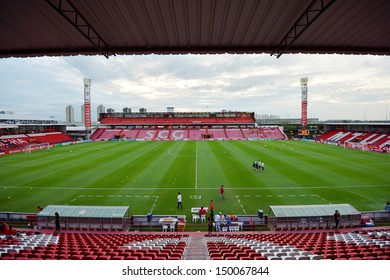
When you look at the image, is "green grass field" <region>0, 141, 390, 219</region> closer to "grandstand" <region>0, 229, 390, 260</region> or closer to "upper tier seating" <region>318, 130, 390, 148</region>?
"grandstand" <region>0, 229, 390, 260</region>

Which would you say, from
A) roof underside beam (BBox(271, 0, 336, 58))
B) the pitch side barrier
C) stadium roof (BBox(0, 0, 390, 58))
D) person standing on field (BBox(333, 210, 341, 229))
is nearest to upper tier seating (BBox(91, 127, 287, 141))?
the pitch side barrier

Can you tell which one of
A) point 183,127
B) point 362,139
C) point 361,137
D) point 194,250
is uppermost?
point 183,127

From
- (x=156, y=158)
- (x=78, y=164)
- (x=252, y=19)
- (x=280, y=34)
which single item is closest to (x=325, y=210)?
(x=280, y=34)

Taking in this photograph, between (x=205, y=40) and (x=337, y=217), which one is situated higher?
(x=205, y=40)

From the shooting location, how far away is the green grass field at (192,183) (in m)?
16.9

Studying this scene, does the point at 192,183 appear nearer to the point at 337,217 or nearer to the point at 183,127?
the point at 337,217

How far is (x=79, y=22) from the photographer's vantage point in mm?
9141

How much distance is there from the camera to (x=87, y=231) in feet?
41.3

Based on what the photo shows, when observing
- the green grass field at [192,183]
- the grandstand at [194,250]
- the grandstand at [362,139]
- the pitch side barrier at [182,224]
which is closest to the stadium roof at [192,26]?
the grandstand at [194,250]

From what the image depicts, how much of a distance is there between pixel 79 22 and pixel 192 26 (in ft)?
13.9

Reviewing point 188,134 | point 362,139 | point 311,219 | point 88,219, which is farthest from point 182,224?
point 188,134

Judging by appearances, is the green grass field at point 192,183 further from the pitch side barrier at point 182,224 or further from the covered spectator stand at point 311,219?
the covered spectator stand at point 311,219
